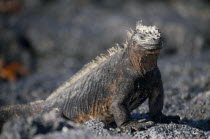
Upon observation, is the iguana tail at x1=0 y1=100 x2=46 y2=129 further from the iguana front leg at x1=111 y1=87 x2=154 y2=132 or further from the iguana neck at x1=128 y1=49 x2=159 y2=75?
the iguana neck at x1=128 y1=49 x2=159 y2=75

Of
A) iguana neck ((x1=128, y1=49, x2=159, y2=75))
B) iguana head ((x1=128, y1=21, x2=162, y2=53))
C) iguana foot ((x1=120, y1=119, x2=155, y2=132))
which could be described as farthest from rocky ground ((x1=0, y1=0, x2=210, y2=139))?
iguana head ((x1=128, y1=21, x2=162, y2=53))

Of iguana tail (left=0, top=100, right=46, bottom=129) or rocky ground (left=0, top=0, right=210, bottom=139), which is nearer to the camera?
iguana tail (left=0, top=100, right=46, bottom=129)

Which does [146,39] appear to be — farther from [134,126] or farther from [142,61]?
[134,126]

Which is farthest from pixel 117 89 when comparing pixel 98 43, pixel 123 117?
pixel 98 43

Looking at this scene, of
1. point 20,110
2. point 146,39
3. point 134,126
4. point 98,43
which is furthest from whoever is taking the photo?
point 98,43

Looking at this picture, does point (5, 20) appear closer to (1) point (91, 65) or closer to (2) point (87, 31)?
(2) point (87, 31)

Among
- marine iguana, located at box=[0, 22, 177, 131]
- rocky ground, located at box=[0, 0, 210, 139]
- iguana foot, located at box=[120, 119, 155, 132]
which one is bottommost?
iguana foot, located at box=[120, 119, 155, 132]
